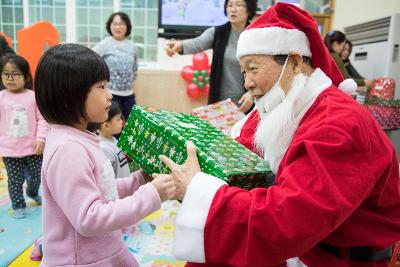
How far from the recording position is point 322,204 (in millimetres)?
979

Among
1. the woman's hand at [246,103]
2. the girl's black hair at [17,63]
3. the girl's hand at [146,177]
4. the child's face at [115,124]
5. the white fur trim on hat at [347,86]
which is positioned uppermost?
the white fur trim on hat at [347,86]

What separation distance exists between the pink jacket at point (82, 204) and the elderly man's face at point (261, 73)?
0.50 metres

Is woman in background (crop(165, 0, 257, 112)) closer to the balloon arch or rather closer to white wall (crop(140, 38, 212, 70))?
the balloon arch

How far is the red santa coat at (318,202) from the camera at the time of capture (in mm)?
997

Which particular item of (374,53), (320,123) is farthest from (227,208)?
(374,53)

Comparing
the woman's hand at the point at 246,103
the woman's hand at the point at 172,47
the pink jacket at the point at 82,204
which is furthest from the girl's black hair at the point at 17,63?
the pink jacket at the point at 82,204

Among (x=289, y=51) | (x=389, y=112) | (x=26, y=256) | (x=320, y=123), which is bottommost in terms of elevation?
(x=26, y=256)

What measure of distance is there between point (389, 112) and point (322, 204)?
297 centimetres

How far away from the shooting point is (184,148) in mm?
1228

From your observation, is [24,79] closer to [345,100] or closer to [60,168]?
[60,168]

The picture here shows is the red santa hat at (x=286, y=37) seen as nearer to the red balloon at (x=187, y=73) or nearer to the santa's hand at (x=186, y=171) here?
the santa's hand at (x=186, y=171)

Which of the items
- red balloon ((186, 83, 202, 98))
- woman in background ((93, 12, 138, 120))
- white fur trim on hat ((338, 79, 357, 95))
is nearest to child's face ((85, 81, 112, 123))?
white fur trim on hat ((338, 79, 357, 95))

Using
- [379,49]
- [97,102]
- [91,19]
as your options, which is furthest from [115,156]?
[91,19]

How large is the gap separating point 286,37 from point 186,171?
0.57m
